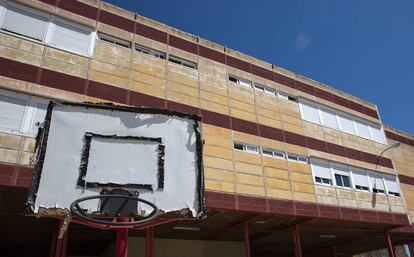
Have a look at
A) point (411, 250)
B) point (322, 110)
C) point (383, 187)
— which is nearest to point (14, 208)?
point (322, 110)

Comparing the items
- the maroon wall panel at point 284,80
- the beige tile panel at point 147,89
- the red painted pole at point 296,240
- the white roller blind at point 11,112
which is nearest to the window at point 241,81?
the maroon wall panel at point 284,80

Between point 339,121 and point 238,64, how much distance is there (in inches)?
307

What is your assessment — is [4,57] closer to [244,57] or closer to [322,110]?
[244,57]

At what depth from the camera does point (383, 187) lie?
21.7m

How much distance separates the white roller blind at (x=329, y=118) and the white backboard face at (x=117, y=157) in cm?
1485

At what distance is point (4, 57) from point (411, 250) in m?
28.5

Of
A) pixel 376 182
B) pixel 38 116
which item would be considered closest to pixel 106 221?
pixel 38 116

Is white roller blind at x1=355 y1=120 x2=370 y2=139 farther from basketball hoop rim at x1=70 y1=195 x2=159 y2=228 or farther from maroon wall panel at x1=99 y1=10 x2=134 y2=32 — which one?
basketball hoop rim at x1=70 y1=195 x2=159 y2=228

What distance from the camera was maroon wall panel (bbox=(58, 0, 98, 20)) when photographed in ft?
47.8

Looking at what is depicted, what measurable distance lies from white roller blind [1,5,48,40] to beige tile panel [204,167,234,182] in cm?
826

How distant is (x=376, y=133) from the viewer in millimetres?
24000

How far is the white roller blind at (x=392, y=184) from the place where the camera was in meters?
22.0

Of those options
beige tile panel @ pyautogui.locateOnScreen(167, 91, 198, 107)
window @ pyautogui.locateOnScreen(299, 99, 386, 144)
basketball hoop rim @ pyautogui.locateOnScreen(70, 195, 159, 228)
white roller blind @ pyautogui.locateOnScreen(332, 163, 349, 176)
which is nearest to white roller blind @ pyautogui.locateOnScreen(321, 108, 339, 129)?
window @ pyautogui.locateOnScreen(299, 99, 386, 144)

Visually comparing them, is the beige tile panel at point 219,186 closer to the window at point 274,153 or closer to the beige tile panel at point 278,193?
the beige tile panel at point 278,193
